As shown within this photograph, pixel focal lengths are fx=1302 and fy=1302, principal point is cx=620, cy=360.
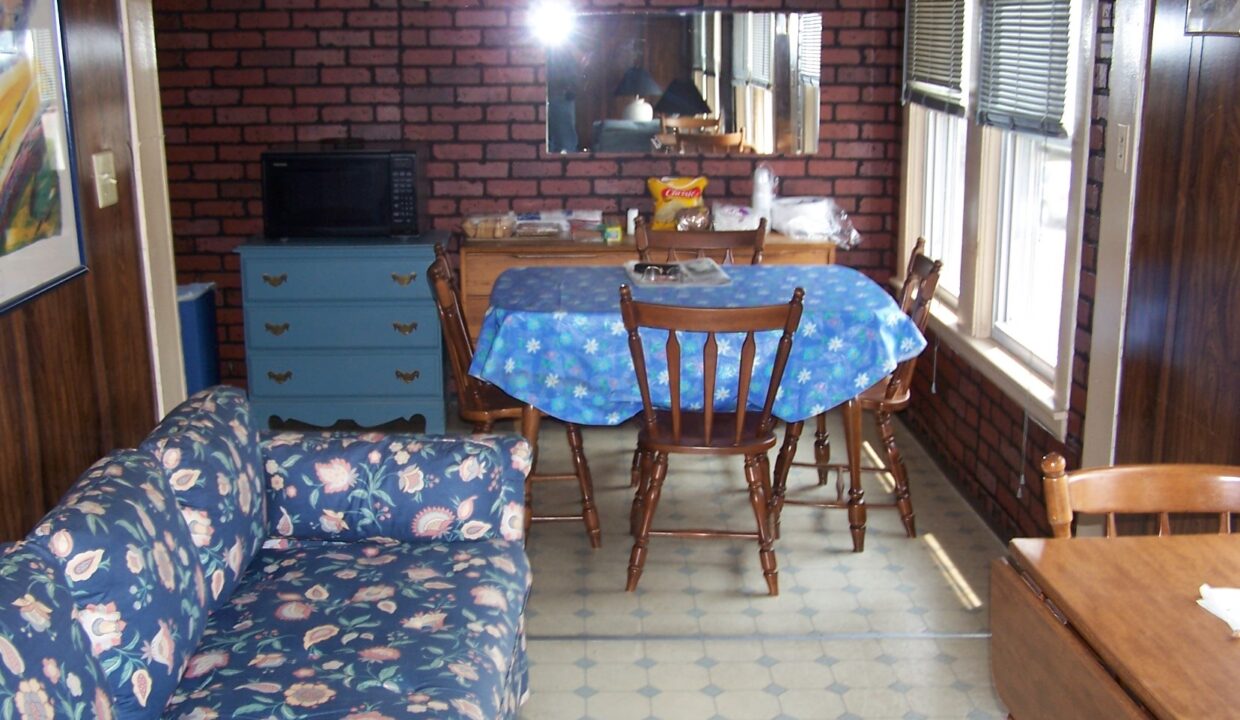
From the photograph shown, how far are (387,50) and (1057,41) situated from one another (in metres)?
2.69

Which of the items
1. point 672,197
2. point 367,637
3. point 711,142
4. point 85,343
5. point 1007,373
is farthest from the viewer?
point 711,142

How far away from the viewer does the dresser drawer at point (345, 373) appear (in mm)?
4832

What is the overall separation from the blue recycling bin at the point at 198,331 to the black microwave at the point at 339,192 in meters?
0.42

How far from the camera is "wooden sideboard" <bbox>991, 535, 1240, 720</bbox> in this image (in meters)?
1.62

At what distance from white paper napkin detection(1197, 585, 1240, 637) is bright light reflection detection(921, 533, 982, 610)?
1.63 meters

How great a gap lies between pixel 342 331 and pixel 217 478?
91.7 inches

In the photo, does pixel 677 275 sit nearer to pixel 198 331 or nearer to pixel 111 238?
pixel 111 238

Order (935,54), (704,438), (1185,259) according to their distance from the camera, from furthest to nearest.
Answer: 1. (935,54)
2. (704,438)
3. (1185,259)

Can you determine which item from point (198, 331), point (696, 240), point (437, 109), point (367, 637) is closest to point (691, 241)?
point (696, 240)

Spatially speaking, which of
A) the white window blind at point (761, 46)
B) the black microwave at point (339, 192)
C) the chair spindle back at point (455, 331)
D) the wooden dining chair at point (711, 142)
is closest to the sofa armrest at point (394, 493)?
the chair spindle back at point (455, 331)

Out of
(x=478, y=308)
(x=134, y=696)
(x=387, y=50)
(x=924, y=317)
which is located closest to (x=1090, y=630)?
(x=134, y=696)

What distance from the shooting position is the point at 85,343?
2.87 metres

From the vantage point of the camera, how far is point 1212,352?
104 inches

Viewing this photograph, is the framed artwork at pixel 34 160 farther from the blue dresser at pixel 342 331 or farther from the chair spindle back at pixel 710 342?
the blue dresser at pixel 342 331
